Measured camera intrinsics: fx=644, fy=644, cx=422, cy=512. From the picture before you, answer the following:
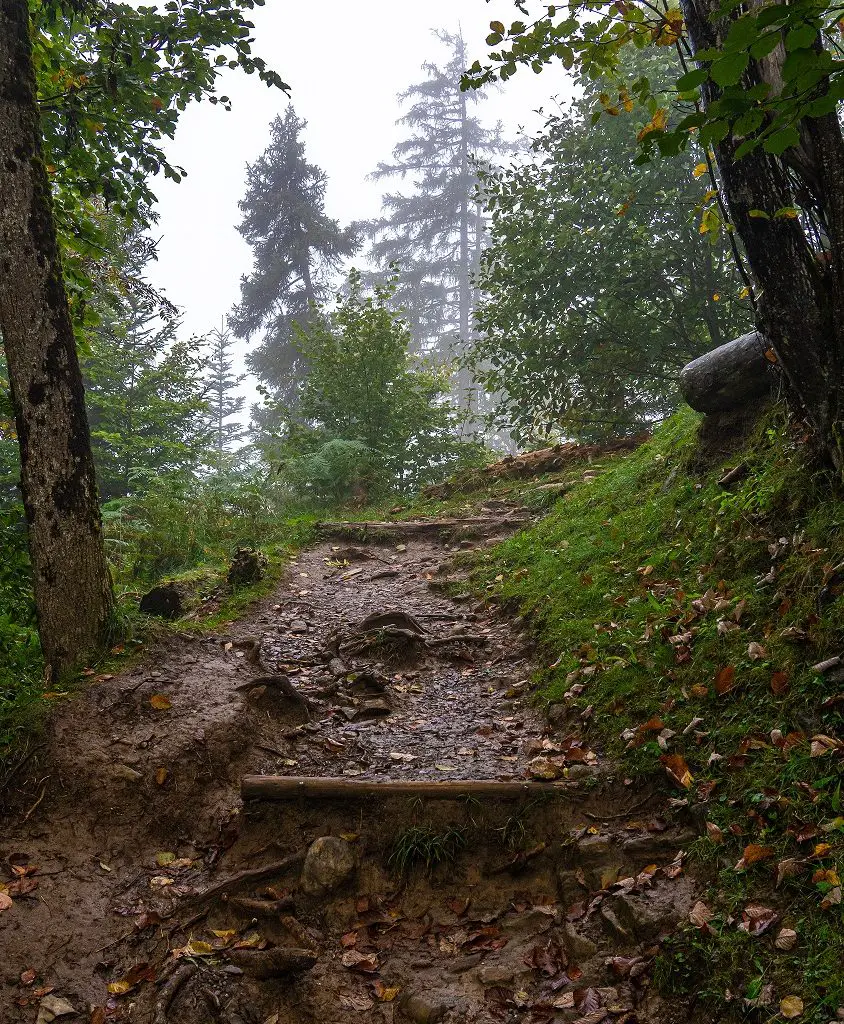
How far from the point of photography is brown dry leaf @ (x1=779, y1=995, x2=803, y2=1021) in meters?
2.18

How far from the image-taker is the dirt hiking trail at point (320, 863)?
3061 mm

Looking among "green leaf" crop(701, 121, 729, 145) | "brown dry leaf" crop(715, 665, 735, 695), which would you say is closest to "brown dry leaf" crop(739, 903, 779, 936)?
"brown dry leaf" crop(715, 665, 735, 695)

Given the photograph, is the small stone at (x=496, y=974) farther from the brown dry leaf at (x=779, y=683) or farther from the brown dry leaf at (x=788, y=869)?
the brown dry leaf at (x=779, y=683)

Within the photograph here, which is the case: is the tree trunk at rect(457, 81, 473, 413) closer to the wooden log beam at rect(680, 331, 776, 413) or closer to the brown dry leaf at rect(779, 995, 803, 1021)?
the wooden log beam at rect(680, 331, 776, 413)

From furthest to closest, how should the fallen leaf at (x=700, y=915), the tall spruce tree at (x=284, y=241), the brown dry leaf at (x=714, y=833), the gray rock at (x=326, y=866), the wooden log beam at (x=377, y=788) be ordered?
the tall spruce tree at (x=284, y=241), the wooden log beam at (x=377, y=788), the gray rock at (x=326, y=866), the brown dry leaf at (x=714, y=833), the fallen leaf at (x=700, y=915)

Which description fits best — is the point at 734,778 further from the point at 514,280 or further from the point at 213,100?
the point at 514,280

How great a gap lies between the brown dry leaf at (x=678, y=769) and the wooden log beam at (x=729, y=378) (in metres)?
3.68

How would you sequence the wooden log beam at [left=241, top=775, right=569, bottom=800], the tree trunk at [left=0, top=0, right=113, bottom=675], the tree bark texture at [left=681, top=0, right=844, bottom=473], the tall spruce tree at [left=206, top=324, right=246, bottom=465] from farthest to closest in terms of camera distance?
the tall spruce tree at [left=206, top=324, right=246, bottom=465] < the tree trunk at [left=0, top=0, right=113, bottom=675] < the wooden log beam at [left=241, top=775, right=569, bottom=800] < the tree bark texture at [left=681, top=0, right=844, bottom=473]

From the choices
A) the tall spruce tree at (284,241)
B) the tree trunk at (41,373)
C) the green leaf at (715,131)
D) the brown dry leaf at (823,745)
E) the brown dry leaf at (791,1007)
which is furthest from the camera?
the tall spruce tree at (284,241)

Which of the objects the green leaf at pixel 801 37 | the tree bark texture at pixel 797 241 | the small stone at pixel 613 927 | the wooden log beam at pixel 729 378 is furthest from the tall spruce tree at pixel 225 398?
the green leaf at pixel 801 37

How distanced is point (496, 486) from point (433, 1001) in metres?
10.9

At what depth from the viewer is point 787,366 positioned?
4066mm

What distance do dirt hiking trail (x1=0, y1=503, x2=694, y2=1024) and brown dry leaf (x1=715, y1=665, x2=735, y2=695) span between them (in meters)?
0.71

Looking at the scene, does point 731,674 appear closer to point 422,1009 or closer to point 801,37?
point 422,1009
